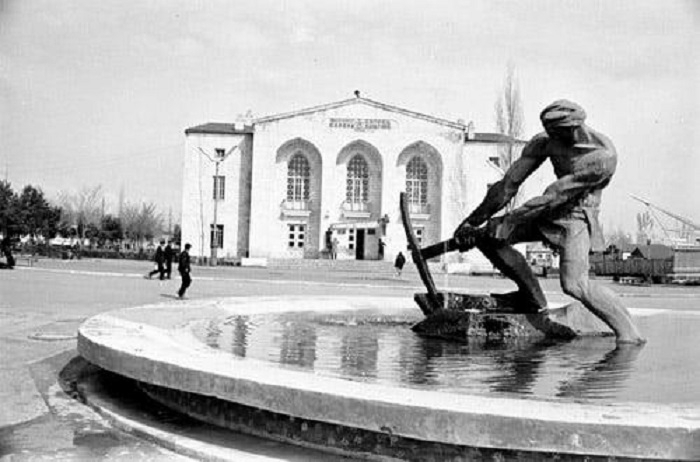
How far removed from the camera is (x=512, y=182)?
25.6 feet

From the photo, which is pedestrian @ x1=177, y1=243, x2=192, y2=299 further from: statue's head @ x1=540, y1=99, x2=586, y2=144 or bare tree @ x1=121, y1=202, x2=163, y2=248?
bare tree @ x1=121, y1=202, x2=163, y2=248

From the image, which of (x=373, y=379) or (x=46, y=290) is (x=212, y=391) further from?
(x=46, y=290)

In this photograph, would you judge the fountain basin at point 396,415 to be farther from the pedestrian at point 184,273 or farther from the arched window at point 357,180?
the arched window at point 357,180

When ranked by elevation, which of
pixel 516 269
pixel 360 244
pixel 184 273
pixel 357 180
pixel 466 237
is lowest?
pixel 184 273

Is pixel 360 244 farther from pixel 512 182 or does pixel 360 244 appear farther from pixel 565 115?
pixel 565 115

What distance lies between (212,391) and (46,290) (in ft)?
53.5

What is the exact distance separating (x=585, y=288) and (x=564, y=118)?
1.67 meters

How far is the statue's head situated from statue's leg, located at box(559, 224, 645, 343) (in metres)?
0.91

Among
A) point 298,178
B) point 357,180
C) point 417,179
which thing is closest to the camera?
point 298,178

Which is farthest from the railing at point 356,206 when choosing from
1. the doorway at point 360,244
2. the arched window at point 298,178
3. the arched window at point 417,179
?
the arched window at point 417,179

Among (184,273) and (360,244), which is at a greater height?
(360,244)

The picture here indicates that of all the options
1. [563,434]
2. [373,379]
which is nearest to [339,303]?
[373,379]

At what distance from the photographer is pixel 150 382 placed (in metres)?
4.89

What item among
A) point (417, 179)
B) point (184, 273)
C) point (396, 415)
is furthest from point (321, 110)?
point (396, 415)
